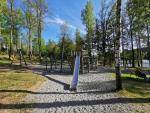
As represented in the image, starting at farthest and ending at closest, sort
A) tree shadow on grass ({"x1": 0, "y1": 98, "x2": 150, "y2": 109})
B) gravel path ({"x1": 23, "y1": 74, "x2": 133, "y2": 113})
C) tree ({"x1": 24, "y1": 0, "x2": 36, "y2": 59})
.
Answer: tree ({"x1": 24, "y1": 0, "x2": 36, "y2": 59}), tree shadow on grass ({"x1": 0, "y1": 98, "x2": 150, "y2": 109}), gravel path ({"x1": 23, "y1": 74, "x2": 133, "y2": 113})

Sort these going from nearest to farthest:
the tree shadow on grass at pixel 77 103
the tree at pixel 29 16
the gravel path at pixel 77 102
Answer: the gravel path at pixel 77 102
the tree shadow on grass at pixel 77 103
the tree at pixel 29 16

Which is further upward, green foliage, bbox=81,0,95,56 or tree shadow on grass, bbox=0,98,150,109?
green foliage, bbox=81,0,95,56

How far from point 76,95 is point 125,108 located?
3458 millimetres

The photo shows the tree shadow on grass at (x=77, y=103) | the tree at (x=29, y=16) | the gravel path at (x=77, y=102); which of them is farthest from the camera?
the tree at (x=29, y=16)

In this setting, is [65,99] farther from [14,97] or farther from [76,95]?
[14,97]

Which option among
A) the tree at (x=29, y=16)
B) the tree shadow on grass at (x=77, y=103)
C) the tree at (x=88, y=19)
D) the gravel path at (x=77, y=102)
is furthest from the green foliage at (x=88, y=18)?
the tree shadow on grass at (x=77, y=103)

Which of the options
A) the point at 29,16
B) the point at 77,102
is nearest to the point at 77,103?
the point at 77,102

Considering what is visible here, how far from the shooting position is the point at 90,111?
1099 cm

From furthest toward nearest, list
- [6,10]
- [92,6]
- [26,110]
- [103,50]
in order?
[92,6]
[103,50]
[6,10]
[26,110]

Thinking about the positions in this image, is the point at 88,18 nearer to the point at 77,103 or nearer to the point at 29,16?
the point at 29,16

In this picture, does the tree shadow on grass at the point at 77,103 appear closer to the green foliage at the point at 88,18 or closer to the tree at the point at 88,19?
the tree at the point at 88,19

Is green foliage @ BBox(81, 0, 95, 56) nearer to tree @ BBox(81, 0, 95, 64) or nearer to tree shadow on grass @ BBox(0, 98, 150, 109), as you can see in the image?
tree @ BBox(81, 0, 95, 64)

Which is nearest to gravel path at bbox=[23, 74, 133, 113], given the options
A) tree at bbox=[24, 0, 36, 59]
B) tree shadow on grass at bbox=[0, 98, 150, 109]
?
tree shadow on grass at bbox=[0, 98, 150, 109]

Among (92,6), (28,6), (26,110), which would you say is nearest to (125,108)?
(26,110)
